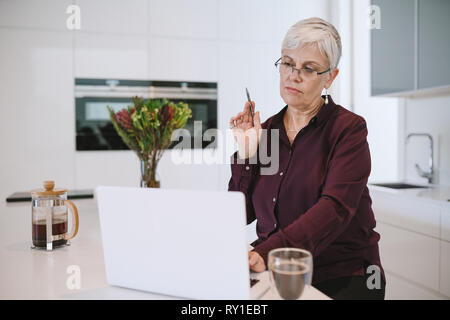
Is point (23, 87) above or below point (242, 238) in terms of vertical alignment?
above

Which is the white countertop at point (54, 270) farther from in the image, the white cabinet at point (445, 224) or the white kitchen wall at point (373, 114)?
the white kitchen wall at point (373, 114)

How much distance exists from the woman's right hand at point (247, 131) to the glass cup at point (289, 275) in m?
0.64

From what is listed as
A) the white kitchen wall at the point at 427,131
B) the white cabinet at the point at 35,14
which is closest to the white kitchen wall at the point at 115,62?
the white cabinet at the point at 35,14

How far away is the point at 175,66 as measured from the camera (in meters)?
3.59

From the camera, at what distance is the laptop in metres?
0.72

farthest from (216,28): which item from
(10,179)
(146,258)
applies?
(146,258)

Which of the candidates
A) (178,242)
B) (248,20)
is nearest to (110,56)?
(248,20)

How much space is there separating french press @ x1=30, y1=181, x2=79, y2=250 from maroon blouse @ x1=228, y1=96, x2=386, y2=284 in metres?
0.57

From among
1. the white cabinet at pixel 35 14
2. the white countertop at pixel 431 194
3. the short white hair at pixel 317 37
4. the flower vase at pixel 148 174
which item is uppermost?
the white cabinet at pixel 35 14

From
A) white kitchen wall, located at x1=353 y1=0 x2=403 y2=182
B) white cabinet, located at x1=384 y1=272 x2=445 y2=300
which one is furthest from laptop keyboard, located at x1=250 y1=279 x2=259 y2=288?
white kitchen wall, located at x1=353 y1=0 x2=403 y2=182

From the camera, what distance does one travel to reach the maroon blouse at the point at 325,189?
1.12m

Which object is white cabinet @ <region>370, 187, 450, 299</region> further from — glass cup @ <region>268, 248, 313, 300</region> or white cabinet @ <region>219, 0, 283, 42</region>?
white cabinet @ <region>219, 0, 283, 42</region>

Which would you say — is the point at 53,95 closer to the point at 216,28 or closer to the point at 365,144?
the point at 216,28
